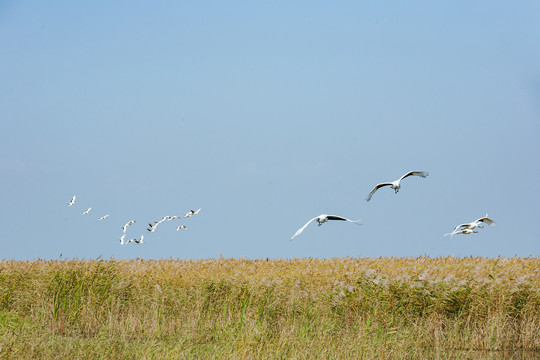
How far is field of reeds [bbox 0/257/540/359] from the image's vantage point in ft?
32.0

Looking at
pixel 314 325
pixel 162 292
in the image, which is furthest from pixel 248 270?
pixel 314 325

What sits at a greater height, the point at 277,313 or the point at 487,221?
the point at 487,221

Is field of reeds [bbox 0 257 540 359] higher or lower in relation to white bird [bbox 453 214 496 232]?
lower

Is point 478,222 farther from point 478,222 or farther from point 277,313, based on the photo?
point 277,313

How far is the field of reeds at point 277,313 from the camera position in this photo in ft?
32.0

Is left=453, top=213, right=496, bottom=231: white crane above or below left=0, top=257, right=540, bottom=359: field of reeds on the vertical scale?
above

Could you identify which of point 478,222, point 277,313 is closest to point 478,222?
point 478,222

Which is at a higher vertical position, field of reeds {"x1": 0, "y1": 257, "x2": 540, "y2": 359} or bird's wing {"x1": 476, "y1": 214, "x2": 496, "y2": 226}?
bird's wing {"x1": 476, "y1": 214, "x2": 496, "y2": 226}

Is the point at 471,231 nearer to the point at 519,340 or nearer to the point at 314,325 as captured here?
the point at 519,340

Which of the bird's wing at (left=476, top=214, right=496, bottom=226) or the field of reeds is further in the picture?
the bird's wing at (left=476, top=214, right=496, bottom=226)

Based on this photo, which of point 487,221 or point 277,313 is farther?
point 487,221

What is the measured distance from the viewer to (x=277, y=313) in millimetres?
12016

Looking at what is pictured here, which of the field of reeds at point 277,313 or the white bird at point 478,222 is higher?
the white bird at point 478,222

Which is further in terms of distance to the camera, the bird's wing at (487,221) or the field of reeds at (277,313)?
the bird's wing at (487,221)
